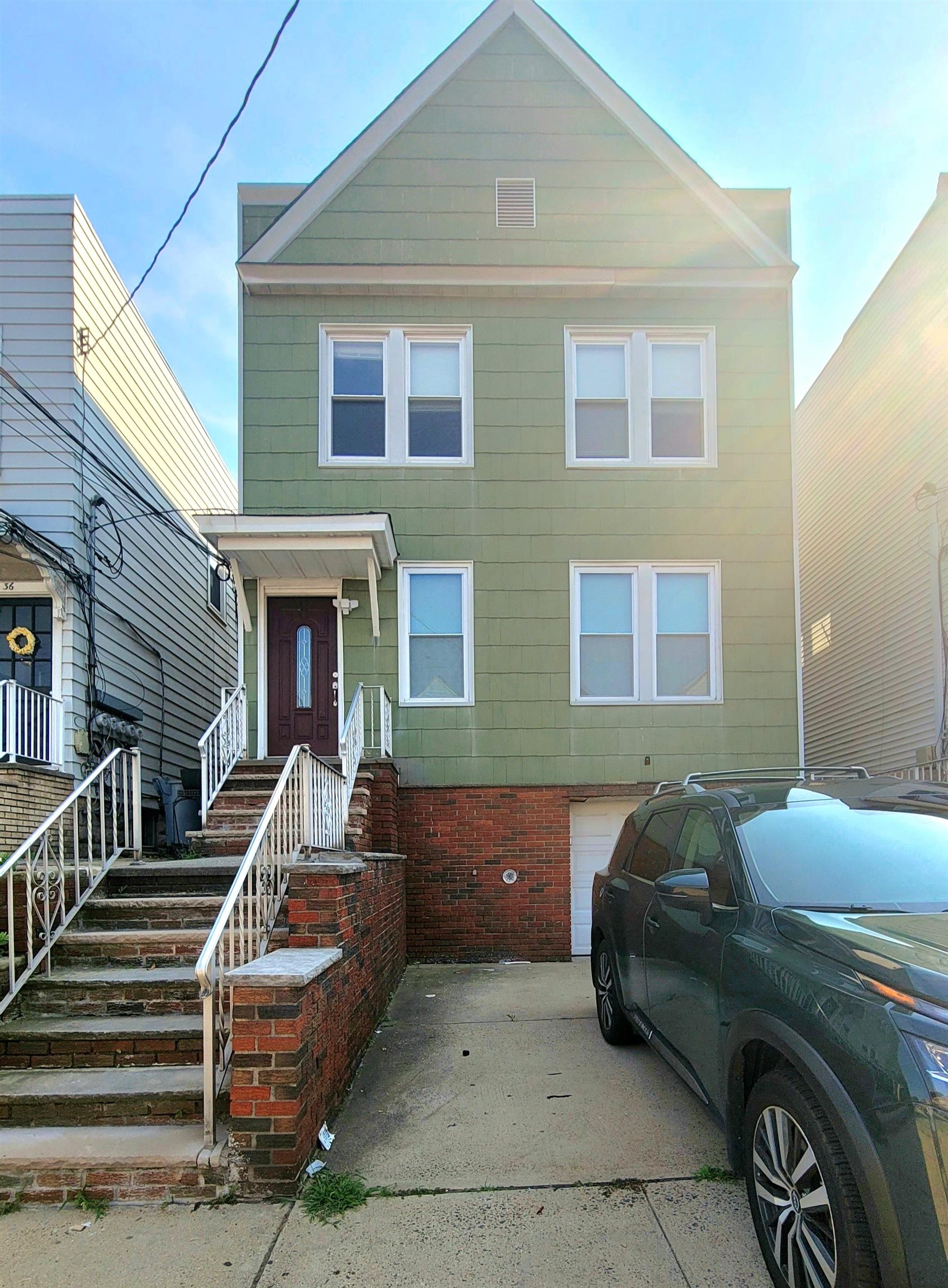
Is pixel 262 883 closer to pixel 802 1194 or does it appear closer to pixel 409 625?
pixel 802 1194

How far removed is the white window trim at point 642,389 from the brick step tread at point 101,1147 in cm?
796

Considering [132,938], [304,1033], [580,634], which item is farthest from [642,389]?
[304,1033]

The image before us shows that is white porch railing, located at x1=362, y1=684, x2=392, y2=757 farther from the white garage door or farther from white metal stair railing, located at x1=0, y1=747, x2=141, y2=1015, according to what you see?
white metal stair railing, located at x1=0, y1=747, x2=141, y2=1015

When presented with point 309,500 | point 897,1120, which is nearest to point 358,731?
point 309,500

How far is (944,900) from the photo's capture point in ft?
9.95

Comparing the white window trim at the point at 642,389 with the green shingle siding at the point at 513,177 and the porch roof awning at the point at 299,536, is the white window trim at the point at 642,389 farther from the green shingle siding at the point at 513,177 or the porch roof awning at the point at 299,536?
the porch roof awning at the point at 299,536

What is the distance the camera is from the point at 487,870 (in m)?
9.26

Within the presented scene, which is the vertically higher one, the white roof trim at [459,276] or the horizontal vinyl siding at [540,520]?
the white roof trim at [459,276]

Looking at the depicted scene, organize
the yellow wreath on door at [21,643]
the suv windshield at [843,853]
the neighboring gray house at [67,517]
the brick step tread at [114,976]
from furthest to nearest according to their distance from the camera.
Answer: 1. the yellow wreath on door at [21,643]
2. the neighboring gray house at [67,517]
3. the brick step tread at [114,976]
4. the suv windshield at [843,853]

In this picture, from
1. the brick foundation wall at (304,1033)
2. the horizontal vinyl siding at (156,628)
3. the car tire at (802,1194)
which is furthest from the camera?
the horizontal vinyl siding at (156,628)

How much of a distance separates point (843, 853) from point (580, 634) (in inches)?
255

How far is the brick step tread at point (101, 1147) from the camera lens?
11.5 feet

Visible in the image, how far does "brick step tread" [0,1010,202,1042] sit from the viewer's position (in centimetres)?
434

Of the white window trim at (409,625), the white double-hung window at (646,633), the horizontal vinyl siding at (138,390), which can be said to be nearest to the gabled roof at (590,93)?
the horizontal vinyl siding at (138,390)
